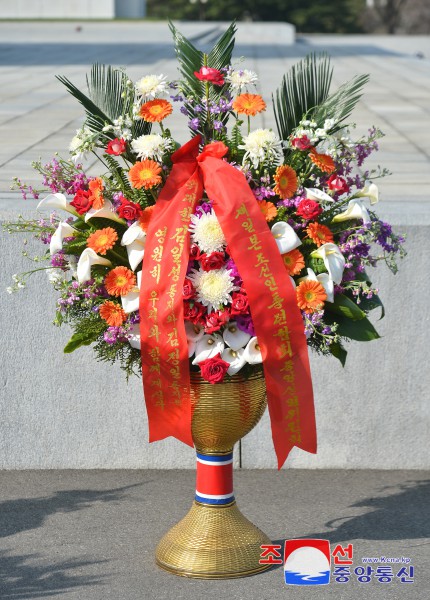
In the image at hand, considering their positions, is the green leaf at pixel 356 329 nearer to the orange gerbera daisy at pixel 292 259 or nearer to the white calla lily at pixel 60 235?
the orange gerbera daisy at pixel 292 259

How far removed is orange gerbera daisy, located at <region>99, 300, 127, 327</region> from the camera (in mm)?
4090

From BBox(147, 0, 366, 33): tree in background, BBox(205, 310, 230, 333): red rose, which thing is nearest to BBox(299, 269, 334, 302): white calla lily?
BBox(205, 310, 230, 333): red rose

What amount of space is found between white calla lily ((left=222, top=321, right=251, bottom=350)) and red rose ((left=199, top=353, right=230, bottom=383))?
0.26 ft

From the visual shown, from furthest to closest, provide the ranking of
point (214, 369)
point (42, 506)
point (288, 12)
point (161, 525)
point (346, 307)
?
1. point (288, 12)
2. point (42, 506)
3. point (161, 525)
4. point (346, 307)
5. point (214, 369)

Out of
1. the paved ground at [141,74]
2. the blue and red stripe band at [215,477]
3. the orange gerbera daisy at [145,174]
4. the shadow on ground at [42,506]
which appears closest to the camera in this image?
the orange gerbera daisy at [145,174]

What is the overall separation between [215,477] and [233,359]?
52 centimetres

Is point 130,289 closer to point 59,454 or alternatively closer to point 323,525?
point 323,525

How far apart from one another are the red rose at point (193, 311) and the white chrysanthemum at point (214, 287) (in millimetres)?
30

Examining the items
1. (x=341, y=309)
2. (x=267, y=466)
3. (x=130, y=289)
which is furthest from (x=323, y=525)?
(x=130, y=289)

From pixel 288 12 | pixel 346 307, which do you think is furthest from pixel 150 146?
pixel 288 12

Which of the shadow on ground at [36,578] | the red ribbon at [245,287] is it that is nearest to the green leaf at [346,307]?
the red ribbon at [245,287]

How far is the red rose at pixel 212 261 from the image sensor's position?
159 inches

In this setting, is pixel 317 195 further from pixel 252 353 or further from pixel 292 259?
pixel 252 353

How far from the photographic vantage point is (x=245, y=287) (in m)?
4.00
